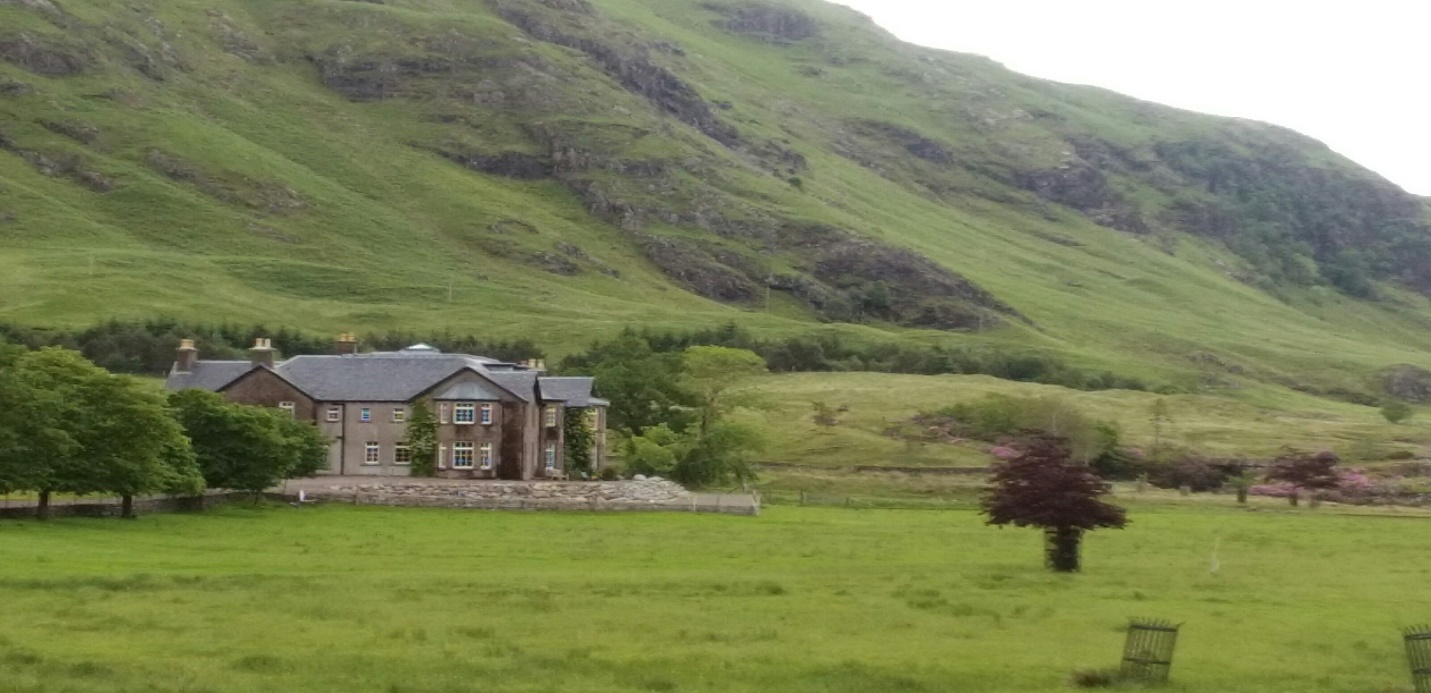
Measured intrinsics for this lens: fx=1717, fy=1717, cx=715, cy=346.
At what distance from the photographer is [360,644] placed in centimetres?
3569

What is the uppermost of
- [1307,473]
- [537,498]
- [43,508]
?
[1307,473]

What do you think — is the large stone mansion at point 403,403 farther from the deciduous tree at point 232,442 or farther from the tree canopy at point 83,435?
the tree canopy at point 83,435

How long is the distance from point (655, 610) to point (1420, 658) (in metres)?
17.3

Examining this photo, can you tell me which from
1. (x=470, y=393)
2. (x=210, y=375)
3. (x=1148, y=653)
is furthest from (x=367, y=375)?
(x=1148, y=653)

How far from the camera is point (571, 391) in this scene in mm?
116875

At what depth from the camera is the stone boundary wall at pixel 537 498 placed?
8594 cm

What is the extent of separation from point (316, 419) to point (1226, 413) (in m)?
104

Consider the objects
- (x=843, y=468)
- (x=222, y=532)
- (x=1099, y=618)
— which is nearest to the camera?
(x=1099, y=618)

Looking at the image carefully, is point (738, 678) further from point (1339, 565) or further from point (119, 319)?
point (119, 319)

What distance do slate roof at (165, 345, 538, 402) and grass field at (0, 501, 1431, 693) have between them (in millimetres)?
40259

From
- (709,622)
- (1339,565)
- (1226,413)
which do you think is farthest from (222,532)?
(1226,413)

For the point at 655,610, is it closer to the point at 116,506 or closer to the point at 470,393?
the point at 116,506

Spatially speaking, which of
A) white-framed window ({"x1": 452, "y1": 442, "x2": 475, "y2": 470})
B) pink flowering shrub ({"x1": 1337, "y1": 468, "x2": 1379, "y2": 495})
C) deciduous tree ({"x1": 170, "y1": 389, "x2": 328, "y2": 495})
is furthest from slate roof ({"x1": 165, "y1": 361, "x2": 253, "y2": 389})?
pink flowering shrub ({"x1": 1337, "y1": 468, "x2": 1379, "y2": 495})

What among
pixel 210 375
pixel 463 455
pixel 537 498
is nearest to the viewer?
pixel 537 498
